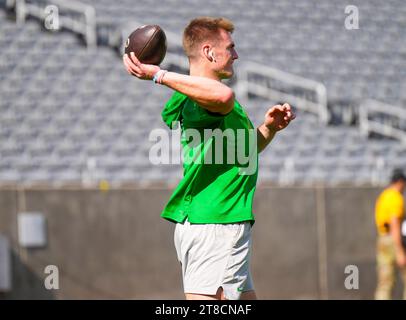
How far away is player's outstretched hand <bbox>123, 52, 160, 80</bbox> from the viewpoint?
4.84m

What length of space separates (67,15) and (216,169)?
32.3 ft

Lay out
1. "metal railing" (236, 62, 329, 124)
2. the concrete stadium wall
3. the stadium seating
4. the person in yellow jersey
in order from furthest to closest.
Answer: "metal railing" (236, 62, 329, 124) < the stadium seating < the concrete stadium wall < the person in yellow jersey

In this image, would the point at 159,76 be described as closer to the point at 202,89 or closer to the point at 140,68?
the point at 140,68

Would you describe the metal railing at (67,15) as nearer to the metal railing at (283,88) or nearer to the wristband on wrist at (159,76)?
the metal railing at (283,88)

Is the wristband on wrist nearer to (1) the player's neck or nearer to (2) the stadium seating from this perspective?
(1) the player's neck

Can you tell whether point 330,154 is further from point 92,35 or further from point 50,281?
point 50,281

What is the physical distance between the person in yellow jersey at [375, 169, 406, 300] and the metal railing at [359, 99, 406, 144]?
416 centimetres

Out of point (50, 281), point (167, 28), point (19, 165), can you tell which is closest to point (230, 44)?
point (50, 281)

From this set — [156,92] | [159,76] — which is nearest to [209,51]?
[159,76]

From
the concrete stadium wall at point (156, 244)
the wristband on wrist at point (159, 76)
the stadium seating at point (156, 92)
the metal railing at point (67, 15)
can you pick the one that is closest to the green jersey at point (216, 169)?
the wristband on wrist at point (159, 76)

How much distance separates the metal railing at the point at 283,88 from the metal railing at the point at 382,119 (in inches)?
23.0

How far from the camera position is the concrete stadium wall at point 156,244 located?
1103cm

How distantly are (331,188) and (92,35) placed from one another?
4.46 m

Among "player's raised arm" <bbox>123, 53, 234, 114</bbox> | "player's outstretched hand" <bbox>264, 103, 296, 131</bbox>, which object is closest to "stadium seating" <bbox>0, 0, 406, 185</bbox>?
"player's outstretched hand" <bbox>264, 103, 296, 131</bbox>
